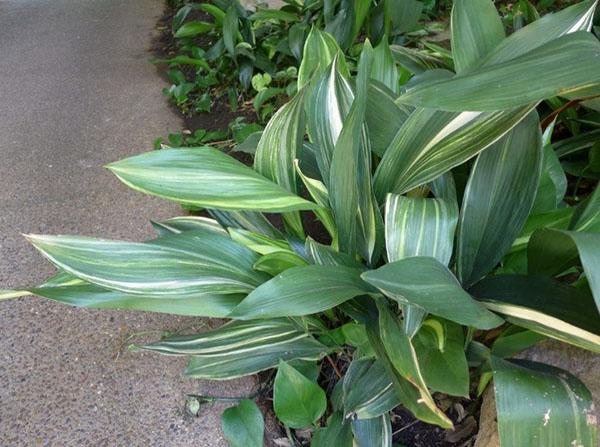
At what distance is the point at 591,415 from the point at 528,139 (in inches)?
16.3

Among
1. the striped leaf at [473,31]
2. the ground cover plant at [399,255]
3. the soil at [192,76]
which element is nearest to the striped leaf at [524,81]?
the ground cover plant at [399,255]

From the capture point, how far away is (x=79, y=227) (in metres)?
1.62

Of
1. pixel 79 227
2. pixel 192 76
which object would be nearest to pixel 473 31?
pixel 79 227

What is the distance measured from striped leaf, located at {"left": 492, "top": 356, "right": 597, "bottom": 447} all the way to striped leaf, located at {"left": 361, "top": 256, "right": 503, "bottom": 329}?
92 millimetres

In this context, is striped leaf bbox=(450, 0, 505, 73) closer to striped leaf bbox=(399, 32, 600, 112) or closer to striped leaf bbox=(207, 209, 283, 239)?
striped leaf bbox=(399, 32, 600, 112)

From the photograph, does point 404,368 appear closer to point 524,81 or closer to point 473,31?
point 524,81

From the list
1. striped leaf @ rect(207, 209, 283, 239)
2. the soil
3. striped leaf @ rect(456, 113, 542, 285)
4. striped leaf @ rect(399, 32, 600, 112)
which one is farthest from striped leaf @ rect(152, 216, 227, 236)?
the soil

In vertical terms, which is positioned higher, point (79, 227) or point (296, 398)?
point (296, 398)

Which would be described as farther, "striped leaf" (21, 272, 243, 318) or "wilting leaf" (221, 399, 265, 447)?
"wilting leaf" (221, 399, 265, 447)

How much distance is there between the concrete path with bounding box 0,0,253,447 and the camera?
1.10 metres

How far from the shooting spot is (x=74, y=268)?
790mm

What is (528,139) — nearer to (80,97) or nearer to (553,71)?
(553,71)

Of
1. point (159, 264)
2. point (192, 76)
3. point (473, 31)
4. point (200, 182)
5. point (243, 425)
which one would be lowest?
point (192, 76)

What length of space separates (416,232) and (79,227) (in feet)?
3.76
